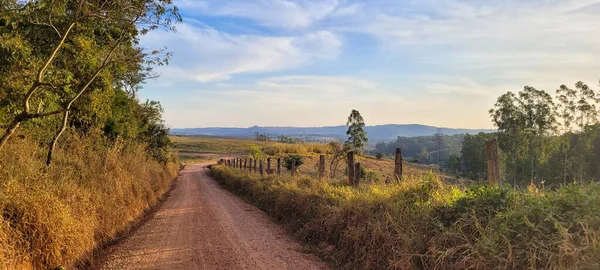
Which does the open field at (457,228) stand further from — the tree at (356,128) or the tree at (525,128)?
the tree at (525,128)

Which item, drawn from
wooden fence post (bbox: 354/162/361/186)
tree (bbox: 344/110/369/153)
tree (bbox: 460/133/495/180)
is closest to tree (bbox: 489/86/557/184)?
tree (bbox: 460/133/495/180)

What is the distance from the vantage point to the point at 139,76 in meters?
17.6

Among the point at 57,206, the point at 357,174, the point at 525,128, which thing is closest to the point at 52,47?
the point at 57,206

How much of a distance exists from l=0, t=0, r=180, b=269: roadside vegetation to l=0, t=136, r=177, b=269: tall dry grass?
0.05 ft

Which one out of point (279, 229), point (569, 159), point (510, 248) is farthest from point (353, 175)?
point (569, 159)

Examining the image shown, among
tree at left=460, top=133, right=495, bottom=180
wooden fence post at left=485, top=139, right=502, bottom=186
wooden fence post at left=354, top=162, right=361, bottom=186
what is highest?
wooden fence post at left=485, top=139, right=502, bottom=186

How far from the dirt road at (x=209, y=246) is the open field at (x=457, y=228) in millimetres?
776

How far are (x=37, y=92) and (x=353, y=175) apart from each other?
7.82 metres

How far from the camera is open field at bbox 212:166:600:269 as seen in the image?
3.69 metres

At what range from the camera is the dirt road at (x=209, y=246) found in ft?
21.1

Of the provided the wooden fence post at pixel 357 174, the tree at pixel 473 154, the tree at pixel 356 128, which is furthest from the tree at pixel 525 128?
the wooden fence post at pixel 357 174

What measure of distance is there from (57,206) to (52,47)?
4260 millimetres

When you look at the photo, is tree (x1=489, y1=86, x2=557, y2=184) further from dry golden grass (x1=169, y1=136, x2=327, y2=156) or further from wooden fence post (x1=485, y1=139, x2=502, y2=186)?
wooden fence post (x1=485, y1=139, x2=502, y2=186)

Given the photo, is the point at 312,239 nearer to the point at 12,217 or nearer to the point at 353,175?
the point at 353,175
